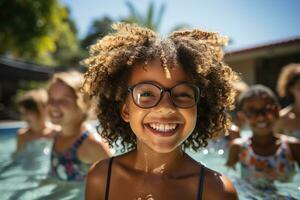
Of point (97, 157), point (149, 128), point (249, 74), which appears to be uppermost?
point (249, 74)

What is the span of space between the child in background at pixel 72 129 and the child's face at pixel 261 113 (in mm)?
1619

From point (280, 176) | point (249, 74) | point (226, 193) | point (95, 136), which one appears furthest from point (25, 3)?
point (226, 193)

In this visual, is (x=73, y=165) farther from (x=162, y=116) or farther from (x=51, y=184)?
(x=162, y=116)

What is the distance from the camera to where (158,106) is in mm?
2045

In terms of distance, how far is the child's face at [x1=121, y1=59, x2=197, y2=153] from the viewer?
2.04m

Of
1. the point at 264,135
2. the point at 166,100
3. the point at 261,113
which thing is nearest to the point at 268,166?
the point at 264,135

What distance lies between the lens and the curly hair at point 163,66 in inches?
86.7

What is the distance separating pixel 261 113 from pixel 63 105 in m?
2.16

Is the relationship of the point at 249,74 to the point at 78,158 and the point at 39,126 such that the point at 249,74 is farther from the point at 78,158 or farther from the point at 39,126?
the point at 78,158

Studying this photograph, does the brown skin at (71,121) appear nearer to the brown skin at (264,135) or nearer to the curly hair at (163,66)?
the curly hair at (163,66)

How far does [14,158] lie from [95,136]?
2888 millimetres

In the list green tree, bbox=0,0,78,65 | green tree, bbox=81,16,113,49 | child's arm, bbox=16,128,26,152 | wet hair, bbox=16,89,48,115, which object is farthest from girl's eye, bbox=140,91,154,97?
green tree, bbox=81,16,113,49

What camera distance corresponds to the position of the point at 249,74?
16.1 m

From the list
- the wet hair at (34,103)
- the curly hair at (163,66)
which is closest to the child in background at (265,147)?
the curly hair at (163,66)
